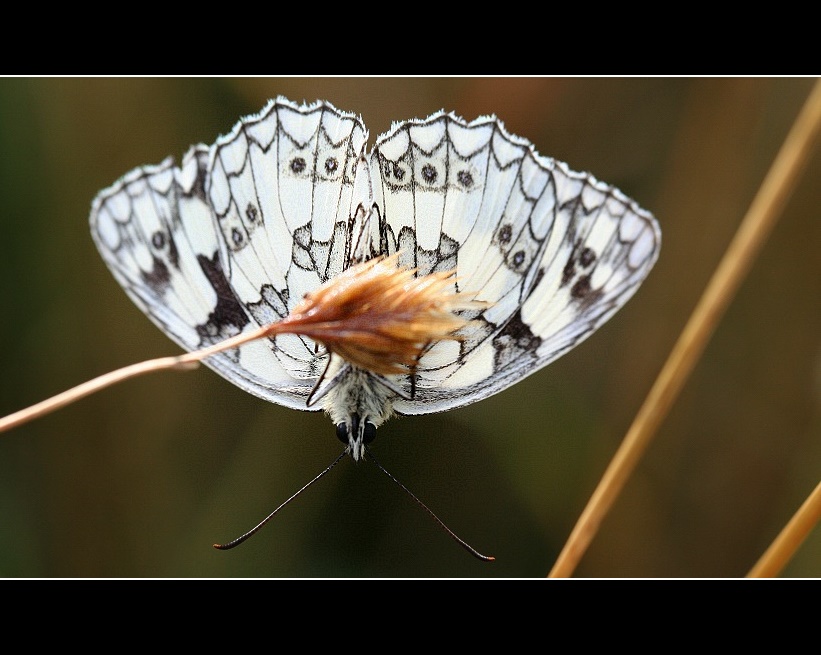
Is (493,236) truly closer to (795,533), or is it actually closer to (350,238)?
(350,238)

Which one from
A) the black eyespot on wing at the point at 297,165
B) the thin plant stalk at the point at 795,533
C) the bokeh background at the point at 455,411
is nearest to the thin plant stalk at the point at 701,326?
the thin plant stalk at the point at 795,533

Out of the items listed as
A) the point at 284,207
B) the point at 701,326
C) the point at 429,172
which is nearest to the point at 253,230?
the point at 284,207

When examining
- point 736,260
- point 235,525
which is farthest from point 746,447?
point 235,525

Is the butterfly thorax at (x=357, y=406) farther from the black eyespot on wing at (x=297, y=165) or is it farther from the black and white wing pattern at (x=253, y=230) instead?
the black eyespot on wing at (x=297, y=165)

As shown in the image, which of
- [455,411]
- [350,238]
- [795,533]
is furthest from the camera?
[455,411]

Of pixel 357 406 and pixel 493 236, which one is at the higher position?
pixel 493 236

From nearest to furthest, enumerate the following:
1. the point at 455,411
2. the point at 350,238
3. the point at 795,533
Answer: the point at 795,533, the point at 350,238, the point at 455,411

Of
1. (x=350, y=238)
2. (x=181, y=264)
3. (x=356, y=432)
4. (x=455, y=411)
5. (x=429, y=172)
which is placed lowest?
(x=455, y=411)

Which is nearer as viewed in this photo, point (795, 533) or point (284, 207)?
point (795, 533)
